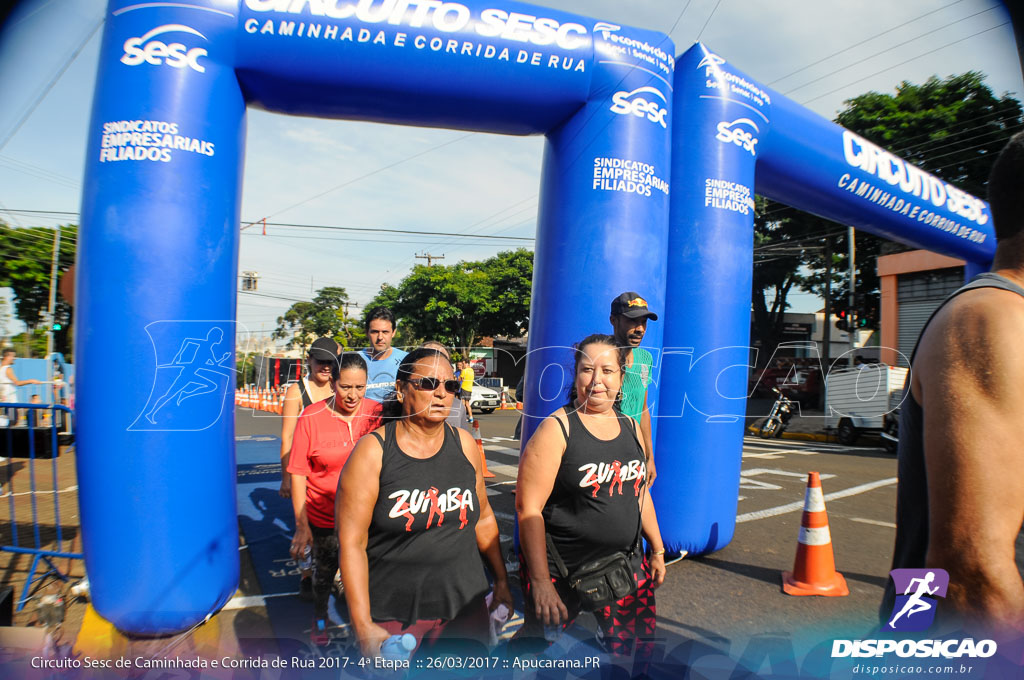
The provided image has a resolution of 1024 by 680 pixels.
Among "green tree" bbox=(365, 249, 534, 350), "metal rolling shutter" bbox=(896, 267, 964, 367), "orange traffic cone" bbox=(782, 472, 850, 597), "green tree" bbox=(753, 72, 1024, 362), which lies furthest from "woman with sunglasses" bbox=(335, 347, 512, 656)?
"green tree" bbox=(365, 249, 534, 350)

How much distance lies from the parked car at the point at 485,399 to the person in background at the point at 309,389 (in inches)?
631

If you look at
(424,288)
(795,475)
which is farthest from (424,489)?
(424,288)

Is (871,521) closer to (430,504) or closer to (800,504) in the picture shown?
(800,504)

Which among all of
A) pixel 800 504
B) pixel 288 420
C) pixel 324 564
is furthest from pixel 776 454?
pixel 324 564

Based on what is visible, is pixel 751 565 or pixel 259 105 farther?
pixel 751 565

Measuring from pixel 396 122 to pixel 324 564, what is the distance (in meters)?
3.03

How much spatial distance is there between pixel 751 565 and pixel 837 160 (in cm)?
380

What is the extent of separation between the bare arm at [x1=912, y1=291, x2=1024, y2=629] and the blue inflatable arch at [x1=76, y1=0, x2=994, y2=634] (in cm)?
281

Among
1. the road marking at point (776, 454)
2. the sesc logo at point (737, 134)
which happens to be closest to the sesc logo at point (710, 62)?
the sesc logo at point (737, 134)

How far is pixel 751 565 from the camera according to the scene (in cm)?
463

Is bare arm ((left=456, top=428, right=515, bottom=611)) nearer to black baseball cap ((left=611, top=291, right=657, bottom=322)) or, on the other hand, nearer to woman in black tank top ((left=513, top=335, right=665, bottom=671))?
woman in black tank top ((left=513, top=335, right=665, bottom=671))

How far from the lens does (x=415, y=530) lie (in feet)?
6.95

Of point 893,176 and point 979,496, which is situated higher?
point 893,176

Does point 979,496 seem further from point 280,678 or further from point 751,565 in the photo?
point 751,565
